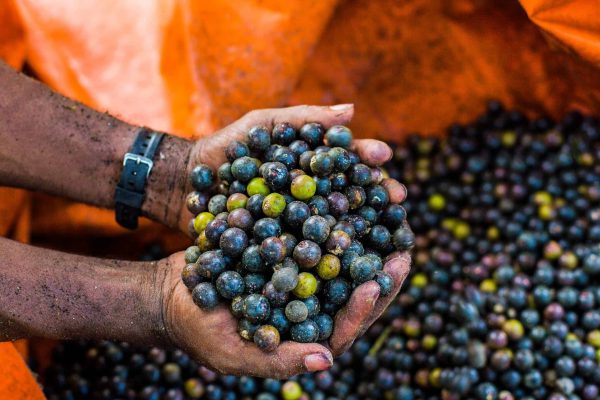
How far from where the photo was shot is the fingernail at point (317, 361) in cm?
161

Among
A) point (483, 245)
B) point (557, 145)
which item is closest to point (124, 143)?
point (483, 245)

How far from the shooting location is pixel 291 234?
5.78ft

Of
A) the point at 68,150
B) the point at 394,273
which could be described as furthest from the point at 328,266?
the point at 68,150

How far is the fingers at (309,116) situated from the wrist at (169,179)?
33cm

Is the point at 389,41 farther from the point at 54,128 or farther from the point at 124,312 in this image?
the point at 124,312

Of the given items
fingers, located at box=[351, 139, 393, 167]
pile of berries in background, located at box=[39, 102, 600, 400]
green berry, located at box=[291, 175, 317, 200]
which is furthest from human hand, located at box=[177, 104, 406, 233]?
pile of berries in background, located at box=[39, 102, 600, 400]

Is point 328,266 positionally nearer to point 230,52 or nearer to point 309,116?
point 309,116

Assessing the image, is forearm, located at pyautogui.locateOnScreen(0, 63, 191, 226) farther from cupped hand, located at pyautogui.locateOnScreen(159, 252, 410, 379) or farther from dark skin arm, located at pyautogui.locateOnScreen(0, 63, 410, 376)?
cupped hand, located at pyautogui.locateOnScreen(159, 252, 410, 379)

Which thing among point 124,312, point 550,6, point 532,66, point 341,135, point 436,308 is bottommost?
point 436,308

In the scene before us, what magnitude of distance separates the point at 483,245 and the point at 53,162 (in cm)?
174

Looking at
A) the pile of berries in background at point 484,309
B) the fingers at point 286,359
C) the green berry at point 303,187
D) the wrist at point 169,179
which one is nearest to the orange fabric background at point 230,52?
the pile of berries in background at point 484,309

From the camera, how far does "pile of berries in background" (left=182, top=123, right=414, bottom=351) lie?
1.66 metres

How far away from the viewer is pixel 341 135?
191 cm

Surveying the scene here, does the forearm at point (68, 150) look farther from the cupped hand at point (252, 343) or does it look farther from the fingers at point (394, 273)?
the fingers at point (394, 273)
